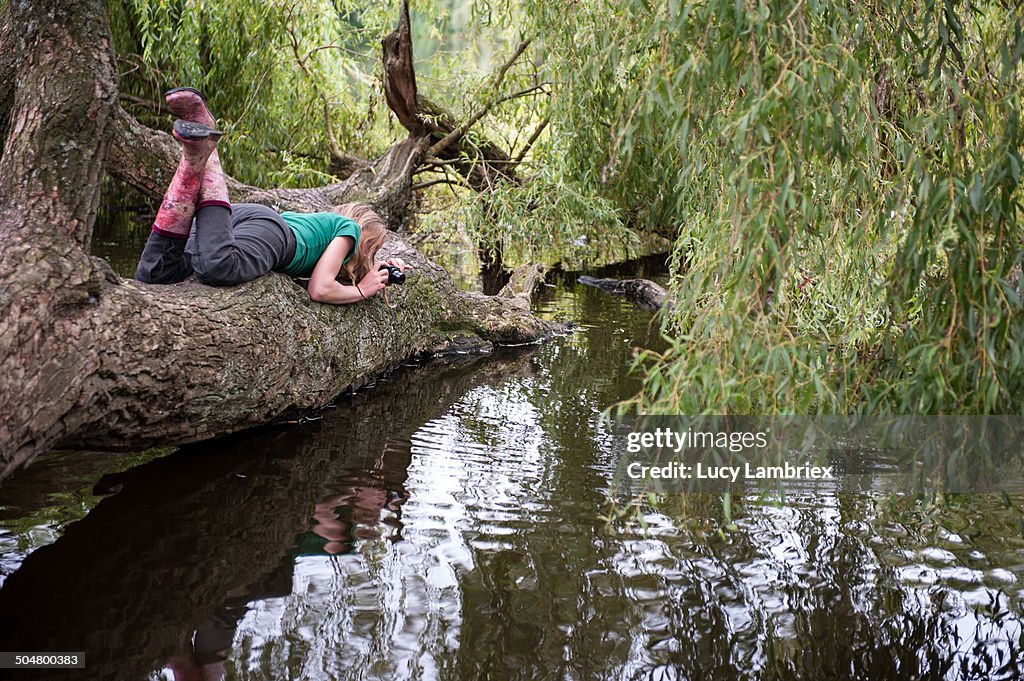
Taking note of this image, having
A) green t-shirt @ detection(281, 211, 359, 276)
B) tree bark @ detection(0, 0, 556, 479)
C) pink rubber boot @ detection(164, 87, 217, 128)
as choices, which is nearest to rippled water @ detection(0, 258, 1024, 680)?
tree bark @ detection(0, 0, 556, 479)

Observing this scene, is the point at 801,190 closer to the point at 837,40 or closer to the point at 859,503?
the point at 837,40

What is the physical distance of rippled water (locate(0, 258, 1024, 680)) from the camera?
247cm

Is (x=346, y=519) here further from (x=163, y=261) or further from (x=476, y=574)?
(x=163, y=261)

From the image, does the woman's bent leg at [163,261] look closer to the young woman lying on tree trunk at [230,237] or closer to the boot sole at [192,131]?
the young woman lying on tree trunk at [230,237]

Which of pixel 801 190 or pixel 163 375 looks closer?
pixel 801 190

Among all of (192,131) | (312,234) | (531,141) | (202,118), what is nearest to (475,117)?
(531,141)

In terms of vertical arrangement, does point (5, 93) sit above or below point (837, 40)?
above

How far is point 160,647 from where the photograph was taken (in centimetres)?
245

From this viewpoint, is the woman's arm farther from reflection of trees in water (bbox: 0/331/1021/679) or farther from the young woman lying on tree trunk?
reflection of trees in water (bbox: 0/331/1021/679)

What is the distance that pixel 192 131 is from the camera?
373 cm

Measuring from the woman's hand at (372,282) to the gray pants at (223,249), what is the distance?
1.78 ft

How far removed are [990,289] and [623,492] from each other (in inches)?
71.7

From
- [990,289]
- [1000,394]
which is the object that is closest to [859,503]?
[1000,394]

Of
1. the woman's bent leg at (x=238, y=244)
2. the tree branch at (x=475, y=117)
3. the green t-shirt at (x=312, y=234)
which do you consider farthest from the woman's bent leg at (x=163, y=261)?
the tree branch at (x=475, y=117)
